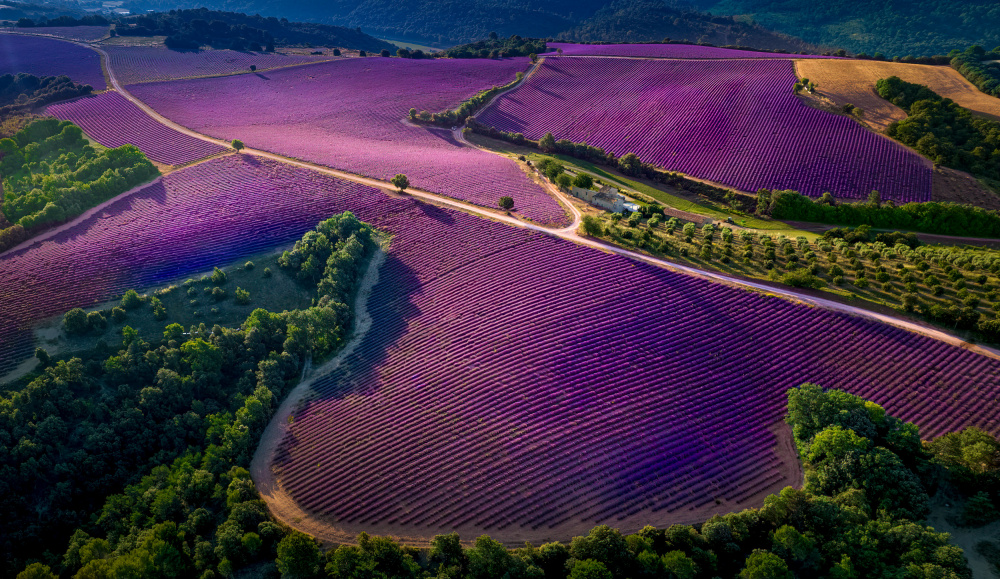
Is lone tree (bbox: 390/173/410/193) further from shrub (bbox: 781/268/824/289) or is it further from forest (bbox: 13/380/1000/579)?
shrub (bbox: 781/268/824/289)

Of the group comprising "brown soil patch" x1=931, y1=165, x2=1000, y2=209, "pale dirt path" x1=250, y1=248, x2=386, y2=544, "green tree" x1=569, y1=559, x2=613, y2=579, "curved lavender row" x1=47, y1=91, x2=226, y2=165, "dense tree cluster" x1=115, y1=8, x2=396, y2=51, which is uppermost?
"dense tree cluster" x1=115, y1=8, x2=396, y2=51

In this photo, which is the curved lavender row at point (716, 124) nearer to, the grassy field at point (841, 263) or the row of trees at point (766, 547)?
the grassy field at point (841, 263)

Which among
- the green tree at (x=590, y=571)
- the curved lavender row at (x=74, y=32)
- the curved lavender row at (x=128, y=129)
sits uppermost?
the curved lavender row at (x=74, y=32)

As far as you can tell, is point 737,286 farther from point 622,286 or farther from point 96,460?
point 96,460

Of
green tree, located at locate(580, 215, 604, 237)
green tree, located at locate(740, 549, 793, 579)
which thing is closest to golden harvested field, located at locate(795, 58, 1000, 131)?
green tree, located at locate(580, 215, 604, 237)

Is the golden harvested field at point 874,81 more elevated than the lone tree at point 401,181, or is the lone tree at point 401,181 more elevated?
the golden harvested field at point 874,81

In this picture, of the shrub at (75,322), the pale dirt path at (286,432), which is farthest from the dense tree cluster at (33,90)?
the pale dirt path at (286,432)

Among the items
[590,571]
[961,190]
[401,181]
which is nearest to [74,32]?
[401,181]
